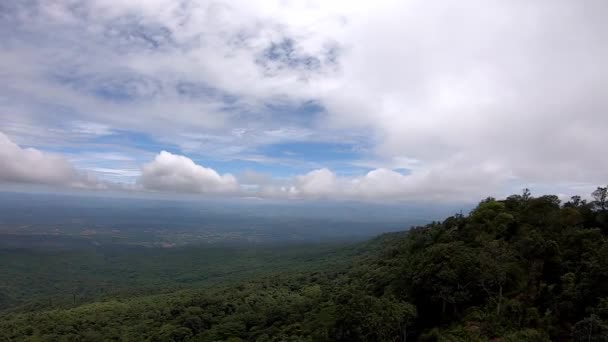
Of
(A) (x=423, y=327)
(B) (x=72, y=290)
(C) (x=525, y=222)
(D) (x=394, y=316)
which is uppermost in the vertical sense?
(C) (x=525, y=222)

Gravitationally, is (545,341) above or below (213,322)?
above

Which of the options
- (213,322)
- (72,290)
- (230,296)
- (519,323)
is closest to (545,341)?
(519,323)

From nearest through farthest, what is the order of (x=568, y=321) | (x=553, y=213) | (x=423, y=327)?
1. (x=568, y=321)
2. (x=423, y=327)
3. (x=553, y=213)

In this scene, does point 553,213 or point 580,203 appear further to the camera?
point 580,203

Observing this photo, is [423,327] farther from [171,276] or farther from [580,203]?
[171,276]

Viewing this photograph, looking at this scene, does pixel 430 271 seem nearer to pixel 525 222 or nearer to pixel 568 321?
pixel 568 321

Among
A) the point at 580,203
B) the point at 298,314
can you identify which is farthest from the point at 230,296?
the point at 580,203

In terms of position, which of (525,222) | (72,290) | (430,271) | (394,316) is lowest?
(72,290)

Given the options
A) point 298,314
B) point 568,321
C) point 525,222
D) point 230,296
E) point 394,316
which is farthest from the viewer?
point 230,296

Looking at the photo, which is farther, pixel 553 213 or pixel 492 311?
pixel 553 213
